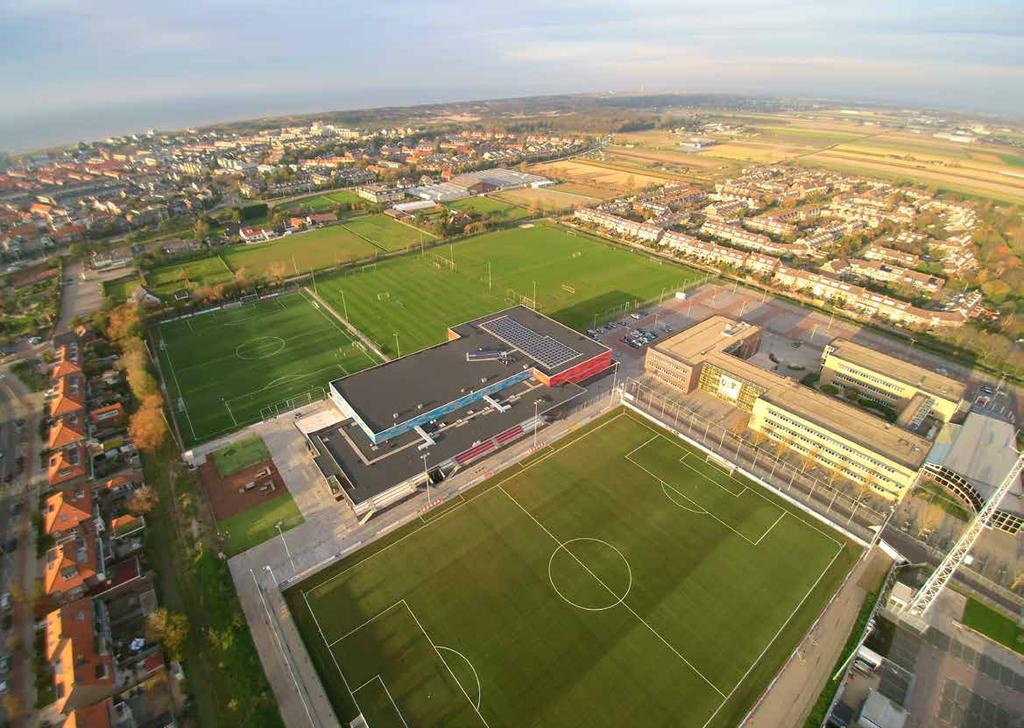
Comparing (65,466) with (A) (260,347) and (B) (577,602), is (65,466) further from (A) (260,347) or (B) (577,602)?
(B) (577,602)

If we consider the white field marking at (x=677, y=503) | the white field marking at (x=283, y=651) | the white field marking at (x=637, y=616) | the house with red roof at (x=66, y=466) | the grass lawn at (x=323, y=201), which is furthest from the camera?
the grass lawn at (x=323, y=201)

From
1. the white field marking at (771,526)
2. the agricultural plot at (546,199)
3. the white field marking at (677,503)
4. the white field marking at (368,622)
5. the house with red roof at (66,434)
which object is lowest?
the white field marking at (368,622)

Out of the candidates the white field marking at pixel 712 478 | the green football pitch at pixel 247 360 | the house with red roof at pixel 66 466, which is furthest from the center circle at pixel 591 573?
the house with red roof at pixel 66 466

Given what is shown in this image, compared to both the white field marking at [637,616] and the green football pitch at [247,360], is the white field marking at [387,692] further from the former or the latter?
the green football pitch at [247,360]

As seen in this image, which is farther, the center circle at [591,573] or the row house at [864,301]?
the row house at [864,301]

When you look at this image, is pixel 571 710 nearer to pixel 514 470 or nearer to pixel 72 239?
pixel 514 470

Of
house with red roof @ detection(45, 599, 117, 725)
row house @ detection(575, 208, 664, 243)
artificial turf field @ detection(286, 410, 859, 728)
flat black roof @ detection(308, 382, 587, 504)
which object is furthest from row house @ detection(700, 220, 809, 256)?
house with red roof @ detection(45, 599, 117, 725)

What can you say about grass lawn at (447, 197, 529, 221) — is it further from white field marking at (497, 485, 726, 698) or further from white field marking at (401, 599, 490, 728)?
white field marking at (401, 599, 490, 728)

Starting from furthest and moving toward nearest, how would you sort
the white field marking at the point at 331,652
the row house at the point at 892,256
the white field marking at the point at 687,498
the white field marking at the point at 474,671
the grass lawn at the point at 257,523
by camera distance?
the row house at the point at 892,256 → the white field marking at the point at 687,498 → the grass lawn at the point at 257,523 → the white field marking at the point at 474,671 → the white field marking at the point at 331,652
